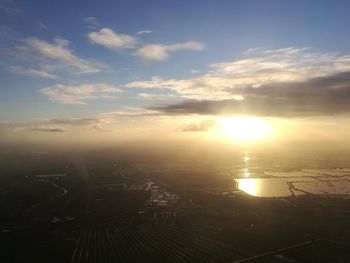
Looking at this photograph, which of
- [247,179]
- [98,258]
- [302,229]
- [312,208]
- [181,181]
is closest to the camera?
[98,258]

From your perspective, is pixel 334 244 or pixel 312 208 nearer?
pixel 334 244

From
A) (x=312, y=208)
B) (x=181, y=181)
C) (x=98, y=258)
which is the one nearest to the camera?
(x=98, y=258)

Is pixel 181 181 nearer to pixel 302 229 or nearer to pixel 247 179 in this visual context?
pixel 247 179

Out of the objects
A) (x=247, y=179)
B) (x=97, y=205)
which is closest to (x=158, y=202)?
(x=97, y=205)

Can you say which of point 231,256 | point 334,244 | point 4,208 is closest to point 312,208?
point 334,244

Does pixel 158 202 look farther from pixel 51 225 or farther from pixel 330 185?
pixel 330 185

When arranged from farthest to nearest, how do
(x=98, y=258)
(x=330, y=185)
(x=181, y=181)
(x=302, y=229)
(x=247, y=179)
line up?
(x=247, y=179)
(x=181, y=181)
(x=330, y=185)
(x=302, y=229)
(x=98, y=258)
